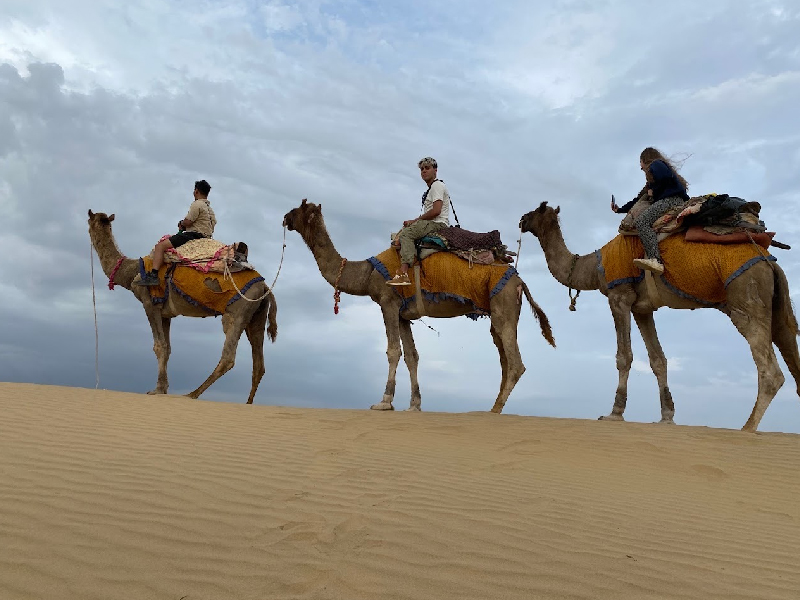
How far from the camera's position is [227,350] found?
12180 millimetres

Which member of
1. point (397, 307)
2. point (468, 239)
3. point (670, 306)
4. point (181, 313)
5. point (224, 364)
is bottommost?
point (224, 364)

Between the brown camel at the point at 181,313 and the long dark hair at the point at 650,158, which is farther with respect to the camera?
the brown camel at the point at 181,313

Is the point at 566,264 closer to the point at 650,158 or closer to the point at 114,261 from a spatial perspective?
the point at 650,158

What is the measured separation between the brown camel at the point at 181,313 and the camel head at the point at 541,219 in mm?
5141

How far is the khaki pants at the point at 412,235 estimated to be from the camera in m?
11.3

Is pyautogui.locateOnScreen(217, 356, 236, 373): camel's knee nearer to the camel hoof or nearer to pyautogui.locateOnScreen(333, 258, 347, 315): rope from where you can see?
pyautogui.locateOnScreen(333, 258, 347, 315): rope

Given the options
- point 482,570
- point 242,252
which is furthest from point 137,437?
point 242,252

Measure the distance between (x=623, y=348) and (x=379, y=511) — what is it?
277 inches

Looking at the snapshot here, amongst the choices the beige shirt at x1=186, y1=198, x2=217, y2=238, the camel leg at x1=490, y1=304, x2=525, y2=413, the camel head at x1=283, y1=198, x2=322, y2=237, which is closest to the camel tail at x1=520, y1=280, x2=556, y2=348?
the camel leg at x1=490, y1=304, x2=525, y2=413

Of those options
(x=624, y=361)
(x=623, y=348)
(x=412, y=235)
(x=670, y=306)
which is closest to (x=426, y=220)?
(x=412, y=235)

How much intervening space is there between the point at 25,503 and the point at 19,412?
403 centimetres

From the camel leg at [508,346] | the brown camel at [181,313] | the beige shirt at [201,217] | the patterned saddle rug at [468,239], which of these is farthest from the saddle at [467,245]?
the beige shirt at [201,217]

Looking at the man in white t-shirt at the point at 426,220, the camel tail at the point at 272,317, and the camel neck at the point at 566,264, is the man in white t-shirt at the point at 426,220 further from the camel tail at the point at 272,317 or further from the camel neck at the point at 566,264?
the camel tail at the point at 272,317

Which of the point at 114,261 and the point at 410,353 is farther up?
the point at 114,261
